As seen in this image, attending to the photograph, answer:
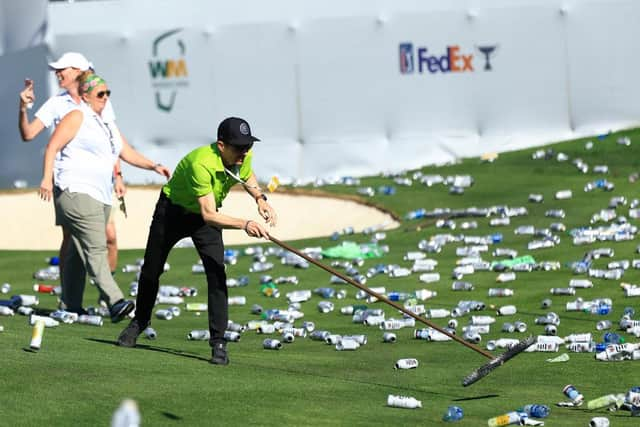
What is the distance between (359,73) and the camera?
76.9 feet

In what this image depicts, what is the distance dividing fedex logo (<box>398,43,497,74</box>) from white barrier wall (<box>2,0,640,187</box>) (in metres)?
0.02

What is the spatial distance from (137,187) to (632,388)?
15.9 meters

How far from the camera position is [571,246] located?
15.8 m

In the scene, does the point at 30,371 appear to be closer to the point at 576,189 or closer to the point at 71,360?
the point at 71,360

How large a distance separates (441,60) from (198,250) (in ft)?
45.4

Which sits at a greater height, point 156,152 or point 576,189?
point 156,152

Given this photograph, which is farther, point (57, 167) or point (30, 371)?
point (57, 167)

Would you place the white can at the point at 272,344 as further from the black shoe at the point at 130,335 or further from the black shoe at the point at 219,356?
the black shoe at the point at 219,356

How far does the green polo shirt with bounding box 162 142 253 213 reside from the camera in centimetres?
930

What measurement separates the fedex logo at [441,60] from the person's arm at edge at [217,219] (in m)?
14.1

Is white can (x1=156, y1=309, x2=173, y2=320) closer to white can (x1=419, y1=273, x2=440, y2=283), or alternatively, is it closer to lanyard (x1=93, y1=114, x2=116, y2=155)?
lanyard (x1=93, y1=114, x2=116, y2=155)

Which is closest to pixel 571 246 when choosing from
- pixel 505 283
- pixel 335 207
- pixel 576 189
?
pixel 505 283

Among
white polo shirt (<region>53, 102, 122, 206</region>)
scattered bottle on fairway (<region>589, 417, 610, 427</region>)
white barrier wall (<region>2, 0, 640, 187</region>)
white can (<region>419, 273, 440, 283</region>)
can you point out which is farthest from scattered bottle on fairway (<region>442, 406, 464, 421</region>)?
white barrier wall (<region>2, 0, 640, 187</region>)

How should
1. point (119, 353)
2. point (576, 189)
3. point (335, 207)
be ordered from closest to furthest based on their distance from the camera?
point (119, 353) → point (576, 189) → point (335, 207)
